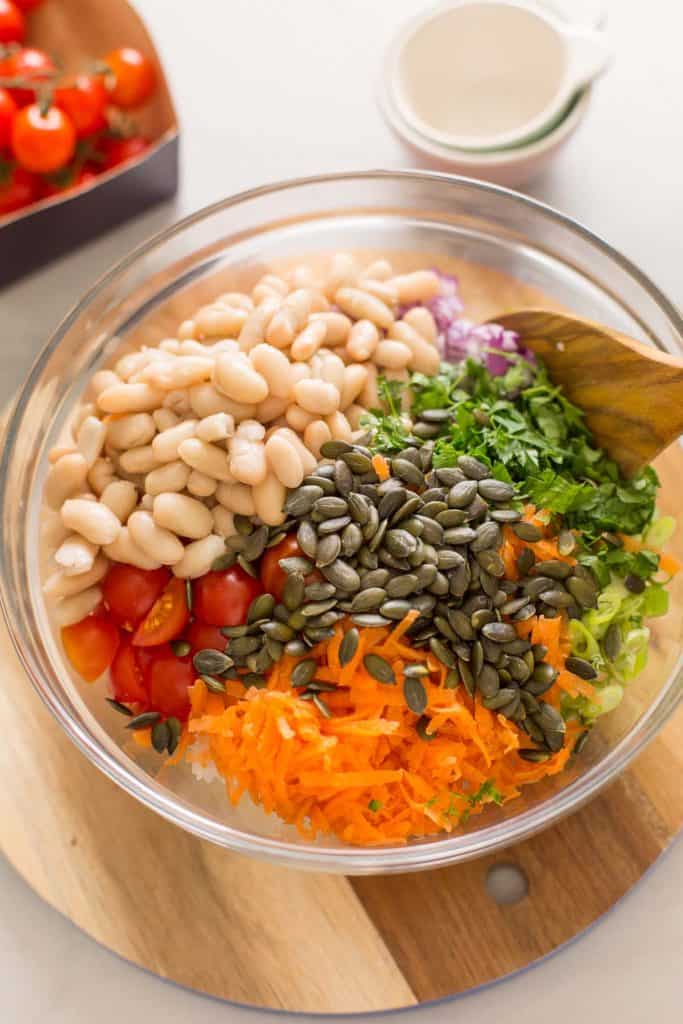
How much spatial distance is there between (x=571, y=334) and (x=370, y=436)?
1.14 ft

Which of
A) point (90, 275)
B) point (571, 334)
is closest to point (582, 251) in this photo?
point (571, 334)

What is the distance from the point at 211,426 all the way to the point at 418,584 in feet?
1.15

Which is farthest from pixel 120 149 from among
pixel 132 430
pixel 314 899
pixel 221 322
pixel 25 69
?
pixel 314 899

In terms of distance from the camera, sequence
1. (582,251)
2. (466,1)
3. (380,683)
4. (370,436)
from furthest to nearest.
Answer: (466,1) → (582,251) → (370,436) → (380,683)

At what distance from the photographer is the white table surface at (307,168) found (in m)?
1.58

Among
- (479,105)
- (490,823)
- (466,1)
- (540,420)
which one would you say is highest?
(466,1)

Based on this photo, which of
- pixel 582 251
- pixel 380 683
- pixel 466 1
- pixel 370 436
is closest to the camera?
pixel 380 683

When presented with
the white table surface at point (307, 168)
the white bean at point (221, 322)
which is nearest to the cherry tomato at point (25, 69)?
the white table surface at point (307, 168)

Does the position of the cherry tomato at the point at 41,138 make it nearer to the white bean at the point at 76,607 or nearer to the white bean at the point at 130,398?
the white bean at the point at 130,398

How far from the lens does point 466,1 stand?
1850 millimetres

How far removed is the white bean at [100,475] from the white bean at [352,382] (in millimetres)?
347

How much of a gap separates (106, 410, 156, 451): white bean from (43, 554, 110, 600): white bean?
164 millimetres

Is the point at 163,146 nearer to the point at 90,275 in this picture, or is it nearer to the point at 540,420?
the point at 90,275

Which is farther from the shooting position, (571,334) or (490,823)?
(571,334)
